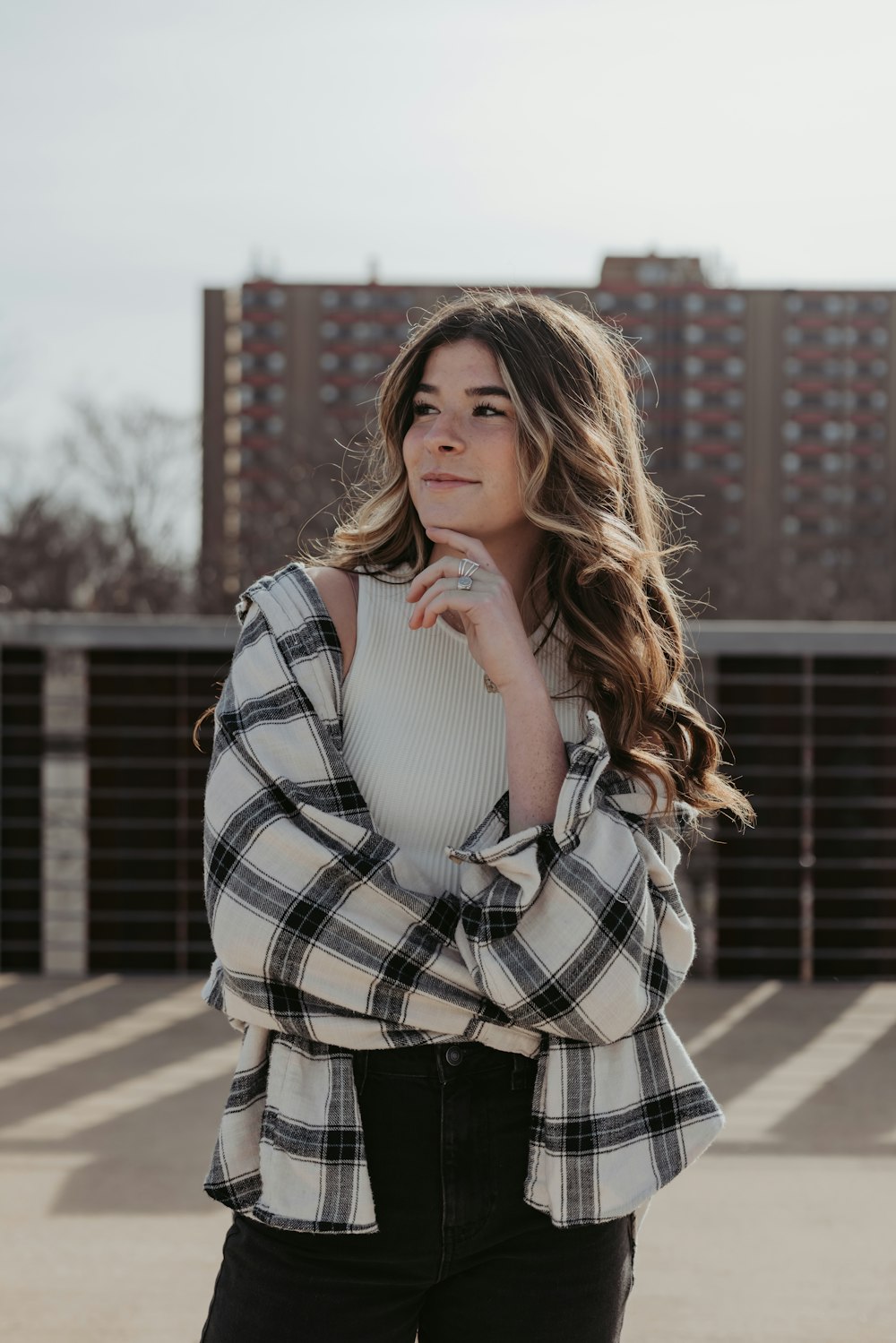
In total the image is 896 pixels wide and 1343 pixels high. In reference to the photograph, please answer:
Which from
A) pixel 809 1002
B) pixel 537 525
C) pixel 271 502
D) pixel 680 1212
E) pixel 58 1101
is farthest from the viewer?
pixel 271 502

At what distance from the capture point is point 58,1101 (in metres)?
3.54

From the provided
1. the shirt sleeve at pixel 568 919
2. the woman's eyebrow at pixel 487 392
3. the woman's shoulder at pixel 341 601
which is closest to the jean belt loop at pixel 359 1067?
the shirt sleeve at pixel 568 919

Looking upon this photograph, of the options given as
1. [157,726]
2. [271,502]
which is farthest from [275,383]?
[157,726]

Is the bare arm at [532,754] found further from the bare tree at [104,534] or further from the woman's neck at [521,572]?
the bare tree at [104,534]

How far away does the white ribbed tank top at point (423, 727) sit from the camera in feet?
4.72

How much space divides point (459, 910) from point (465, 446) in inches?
18.3

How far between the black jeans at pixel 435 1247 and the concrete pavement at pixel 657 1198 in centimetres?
118

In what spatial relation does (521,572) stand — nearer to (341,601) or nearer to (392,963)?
(341,601)

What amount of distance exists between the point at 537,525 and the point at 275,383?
7029cm

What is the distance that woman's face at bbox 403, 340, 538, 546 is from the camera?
4.83 ft

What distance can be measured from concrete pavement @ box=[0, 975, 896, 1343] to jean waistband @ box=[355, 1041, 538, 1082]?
4.28ft

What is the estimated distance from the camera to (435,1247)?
1349 mm

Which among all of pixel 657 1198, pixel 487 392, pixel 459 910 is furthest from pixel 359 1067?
pixel 657 1198

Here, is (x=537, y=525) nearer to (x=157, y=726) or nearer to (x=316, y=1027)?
(x=316, y=1027)
